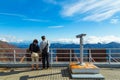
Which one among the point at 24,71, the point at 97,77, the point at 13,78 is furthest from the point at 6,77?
the point at 97,77

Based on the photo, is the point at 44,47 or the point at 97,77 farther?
the point at 44,47

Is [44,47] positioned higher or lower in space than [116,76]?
higher

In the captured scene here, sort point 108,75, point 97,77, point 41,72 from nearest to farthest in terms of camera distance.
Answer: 1. point 97,77
2. point 108,75
3. point 41,72

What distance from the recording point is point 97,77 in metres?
12.3

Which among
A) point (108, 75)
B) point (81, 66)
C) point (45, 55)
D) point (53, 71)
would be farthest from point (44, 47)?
point (108, 75)

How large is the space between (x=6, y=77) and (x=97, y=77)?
394 centimetres

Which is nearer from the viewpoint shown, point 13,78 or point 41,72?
point 13,78

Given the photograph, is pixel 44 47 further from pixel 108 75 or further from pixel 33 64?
pixel 108 75

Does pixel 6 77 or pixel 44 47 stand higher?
pixel 44 47

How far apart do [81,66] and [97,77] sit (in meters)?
1.31

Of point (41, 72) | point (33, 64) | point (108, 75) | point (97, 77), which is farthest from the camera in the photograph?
point (33, 64)

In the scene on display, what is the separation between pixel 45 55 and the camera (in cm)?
1487

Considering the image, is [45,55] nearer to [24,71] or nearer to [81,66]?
[24,71]

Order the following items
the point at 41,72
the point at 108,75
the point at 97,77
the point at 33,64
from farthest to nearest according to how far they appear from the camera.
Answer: the point at 33,64 < the point at 41,72 < the point at 108,75 < the point at 97,77
